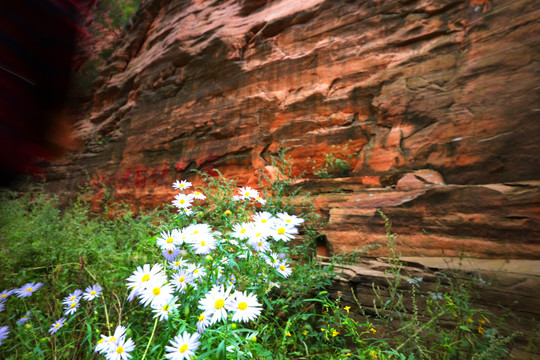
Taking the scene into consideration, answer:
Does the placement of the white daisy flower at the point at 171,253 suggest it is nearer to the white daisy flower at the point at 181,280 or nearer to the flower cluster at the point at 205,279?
the flower cluster at the point at 205,279

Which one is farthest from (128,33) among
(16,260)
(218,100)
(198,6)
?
(16,260)

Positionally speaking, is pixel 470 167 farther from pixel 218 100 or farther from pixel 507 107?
pixel 218 100

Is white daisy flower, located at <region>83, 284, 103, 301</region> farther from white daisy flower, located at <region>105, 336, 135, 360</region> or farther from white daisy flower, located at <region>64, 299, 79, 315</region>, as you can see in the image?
white daisy flower, located at <region>105, 336, 135, 360</region>

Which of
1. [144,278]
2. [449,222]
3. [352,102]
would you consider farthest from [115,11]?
[449,222]

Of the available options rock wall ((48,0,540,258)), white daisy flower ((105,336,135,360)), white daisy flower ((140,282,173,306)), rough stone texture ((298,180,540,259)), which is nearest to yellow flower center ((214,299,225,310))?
white daisy flower ((140,282,173,306))

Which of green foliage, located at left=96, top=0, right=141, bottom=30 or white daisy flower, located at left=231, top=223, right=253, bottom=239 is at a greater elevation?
green foliage, located at left=96, top=0, right=141, bottom=30

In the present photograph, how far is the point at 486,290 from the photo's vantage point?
4.30 feet

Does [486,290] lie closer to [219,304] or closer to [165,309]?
[219,304]

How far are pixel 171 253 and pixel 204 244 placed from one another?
0.70 feet

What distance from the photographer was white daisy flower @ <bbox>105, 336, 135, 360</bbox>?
868 millimetres

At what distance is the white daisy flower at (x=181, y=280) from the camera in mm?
1007

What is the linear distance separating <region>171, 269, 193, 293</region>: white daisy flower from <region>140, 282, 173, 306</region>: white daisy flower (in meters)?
0.04

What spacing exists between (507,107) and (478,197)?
104cm

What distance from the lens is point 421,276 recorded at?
1460mm
